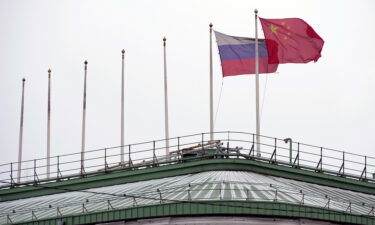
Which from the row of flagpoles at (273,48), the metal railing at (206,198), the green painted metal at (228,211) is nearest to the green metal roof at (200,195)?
the metal railing at (206,198)

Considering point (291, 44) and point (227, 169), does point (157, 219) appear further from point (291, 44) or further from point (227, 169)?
point (291, 44)

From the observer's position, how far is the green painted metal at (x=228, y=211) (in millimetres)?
50062

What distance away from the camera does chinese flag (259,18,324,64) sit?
6862cm

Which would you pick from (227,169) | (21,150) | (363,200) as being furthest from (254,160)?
(21,150)

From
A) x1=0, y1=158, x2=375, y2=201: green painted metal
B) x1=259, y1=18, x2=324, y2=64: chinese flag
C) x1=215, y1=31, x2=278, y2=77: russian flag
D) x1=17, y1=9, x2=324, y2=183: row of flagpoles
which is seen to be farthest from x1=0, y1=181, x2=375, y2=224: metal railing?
x1=215, y1=31, x2=278, y2=77: russian flag

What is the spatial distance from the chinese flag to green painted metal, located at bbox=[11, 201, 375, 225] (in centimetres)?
1819

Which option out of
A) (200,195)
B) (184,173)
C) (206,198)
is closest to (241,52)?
(184,173)

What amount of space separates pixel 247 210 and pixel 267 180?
25.5 feet

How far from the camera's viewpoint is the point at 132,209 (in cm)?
5178

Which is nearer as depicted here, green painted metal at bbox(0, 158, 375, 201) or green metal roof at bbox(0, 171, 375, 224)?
green metal roof at bbox(0, 171, 375, 224)

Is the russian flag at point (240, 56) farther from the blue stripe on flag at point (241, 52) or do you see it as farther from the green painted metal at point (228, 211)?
the green painted metal at point (228, 211)

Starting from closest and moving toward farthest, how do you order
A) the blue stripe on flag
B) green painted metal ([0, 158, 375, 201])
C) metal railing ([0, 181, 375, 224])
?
metal railing ([0, 181, 375, 224]) → green painted metal ([0, 158, 375, 201]) → the blue stripe on flag

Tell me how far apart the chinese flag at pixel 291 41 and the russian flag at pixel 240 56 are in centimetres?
119

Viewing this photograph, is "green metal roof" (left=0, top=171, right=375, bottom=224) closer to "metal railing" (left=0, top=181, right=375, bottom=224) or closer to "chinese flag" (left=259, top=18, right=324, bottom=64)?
"metal railing" (left=0, top=181, right=375, bottom=224)
